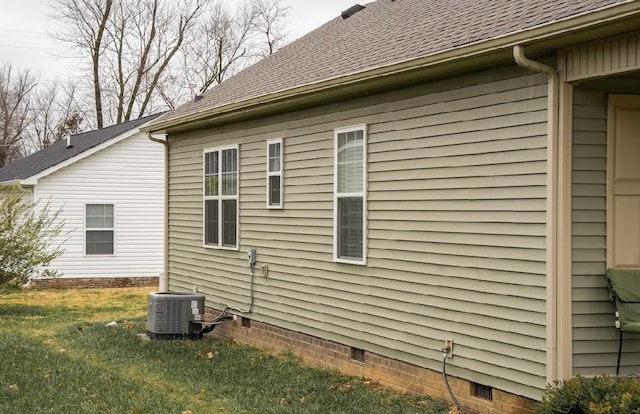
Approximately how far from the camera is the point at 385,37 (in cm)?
1077

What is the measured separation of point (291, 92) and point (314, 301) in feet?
8.32

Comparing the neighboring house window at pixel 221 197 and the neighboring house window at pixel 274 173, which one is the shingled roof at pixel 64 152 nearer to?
the neighboring house window at pixel 221 197

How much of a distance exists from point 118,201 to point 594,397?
18.7 m

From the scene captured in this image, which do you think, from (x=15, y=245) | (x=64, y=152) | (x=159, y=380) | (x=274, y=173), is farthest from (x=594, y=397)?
(x=64, y=152)

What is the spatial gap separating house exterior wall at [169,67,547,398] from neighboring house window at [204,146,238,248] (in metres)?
0.56

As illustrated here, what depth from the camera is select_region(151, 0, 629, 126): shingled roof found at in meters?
7.45

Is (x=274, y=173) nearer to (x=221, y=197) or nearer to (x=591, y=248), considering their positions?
(x=221, y=197)

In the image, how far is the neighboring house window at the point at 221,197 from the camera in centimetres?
1289

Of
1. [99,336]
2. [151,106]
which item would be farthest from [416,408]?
[151,106]

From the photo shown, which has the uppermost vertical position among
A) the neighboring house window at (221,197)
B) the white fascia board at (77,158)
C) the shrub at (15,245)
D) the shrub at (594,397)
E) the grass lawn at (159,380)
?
the white fascia board at (77,158)

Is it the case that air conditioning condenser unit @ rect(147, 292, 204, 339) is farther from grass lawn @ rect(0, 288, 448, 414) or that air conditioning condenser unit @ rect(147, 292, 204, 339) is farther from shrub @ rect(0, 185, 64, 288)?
shrub @ rect(0, 185, 64, 288)

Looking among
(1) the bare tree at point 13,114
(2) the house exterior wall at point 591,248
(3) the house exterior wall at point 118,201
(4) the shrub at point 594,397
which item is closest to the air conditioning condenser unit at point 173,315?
(2) the house exterior wall at point 591,248

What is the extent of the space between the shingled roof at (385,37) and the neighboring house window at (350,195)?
2.51ft

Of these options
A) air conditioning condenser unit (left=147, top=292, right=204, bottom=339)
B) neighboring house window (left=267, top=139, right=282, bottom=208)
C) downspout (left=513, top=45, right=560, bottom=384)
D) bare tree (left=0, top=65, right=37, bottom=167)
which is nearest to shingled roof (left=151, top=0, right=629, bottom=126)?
downspout (left=513, top=45, right=560, bottom=384)
